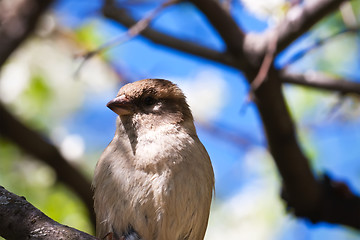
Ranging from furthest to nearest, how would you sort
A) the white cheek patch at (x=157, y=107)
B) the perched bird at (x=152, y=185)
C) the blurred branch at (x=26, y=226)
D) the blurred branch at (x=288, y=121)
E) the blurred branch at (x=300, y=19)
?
the blurred branch at (x=288, y=121) < the blurred branch at (x=300, y=19) < the white cheek patch at (x=157, y=107) < the perched bird at (x=152, y=185) < the blurred branch at (x=26, y=226)

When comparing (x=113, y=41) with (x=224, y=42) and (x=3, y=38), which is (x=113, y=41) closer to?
(x=224, y=42)

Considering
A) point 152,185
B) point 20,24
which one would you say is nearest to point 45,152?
point 20,24

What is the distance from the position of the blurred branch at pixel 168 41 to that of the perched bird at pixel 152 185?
1.45m

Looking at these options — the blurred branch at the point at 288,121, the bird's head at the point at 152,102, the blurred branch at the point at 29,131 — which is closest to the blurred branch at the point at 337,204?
the blurred branch at the point at 288,121

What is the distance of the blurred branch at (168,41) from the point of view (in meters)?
5.44

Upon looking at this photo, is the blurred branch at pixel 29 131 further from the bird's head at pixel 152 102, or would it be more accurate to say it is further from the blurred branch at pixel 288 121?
the blurred branch at pixel 288 121

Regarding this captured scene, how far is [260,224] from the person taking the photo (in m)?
6.25

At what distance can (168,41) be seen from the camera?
557 centimetres

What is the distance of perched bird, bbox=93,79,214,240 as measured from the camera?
12.1 ft

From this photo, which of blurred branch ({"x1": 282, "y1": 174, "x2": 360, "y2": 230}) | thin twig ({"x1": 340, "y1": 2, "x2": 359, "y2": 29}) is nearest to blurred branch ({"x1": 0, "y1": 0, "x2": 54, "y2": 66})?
thin twig ({"x1": 340, "y1": 2, "x2": 359, "y2": 29})

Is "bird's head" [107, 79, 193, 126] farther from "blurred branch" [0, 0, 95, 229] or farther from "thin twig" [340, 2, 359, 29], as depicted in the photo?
"thin twig" [340, 2, 359, 29]

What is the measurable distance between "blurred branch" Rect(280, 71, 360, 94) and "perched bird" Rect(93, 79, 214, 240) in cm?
172

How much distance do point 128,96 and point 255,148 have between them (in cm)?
399

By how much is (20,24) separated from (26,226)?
354cm
